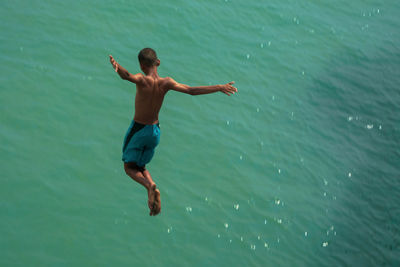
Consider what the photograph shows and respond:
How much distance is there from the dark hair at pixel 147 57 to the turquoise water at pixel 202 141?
4.44 meters

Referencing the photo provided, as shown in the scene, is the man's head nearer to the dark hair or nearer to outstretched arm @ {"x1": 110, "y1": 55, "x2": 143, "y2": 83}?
the dark hair

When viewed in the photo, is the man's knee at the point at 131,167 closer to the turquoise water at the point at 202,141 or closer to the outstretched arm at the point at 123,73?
the outstretched arm at the point at 123,73

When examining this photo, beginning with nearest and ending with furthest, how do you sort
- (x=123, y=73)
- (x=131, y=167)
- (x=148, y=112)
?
(x=123, y=73)
(x=148, y=112)
(x=131, y=167)

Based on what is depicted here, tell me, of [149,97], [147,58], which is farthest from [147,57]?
[149,97]

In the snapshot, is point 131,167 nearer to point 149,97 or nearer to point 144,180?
point 144,180

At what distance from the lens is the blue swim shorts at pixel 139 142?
24.5 ft

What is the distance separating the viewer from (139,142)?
7484mm

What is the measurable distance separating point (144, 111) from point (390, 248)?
7.51 metres

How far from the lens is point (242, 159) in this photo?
41.7 feet

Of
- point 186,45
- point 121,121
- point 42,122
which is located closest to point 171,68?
point 186,45

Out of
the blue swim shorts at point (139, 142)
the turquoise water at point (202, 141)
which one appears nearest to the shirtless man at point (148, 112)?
the blue swim shorts at point (139, 142)

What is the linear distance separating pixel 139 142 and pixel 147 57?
119 cm

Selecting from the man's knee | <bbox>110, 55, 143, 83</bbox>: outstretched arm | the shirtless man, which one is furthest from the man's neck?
the man's knee

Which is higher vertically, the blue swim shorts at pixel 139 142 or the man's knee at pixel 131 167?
the blue swim shorts at pixel 139 142
